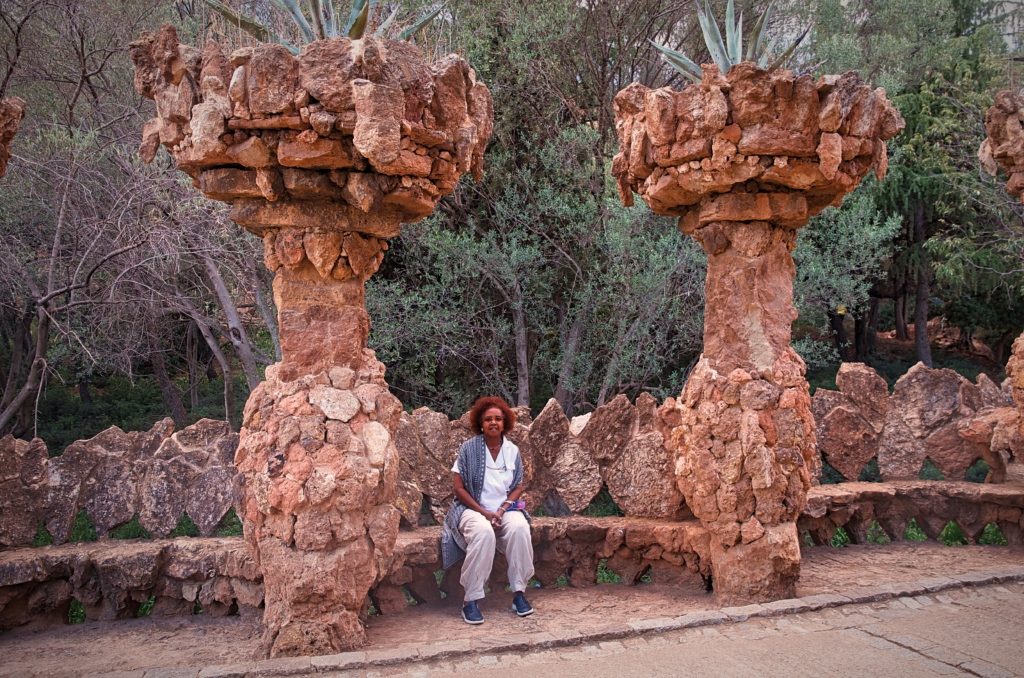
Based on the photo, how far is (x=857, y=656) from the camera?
152 inches

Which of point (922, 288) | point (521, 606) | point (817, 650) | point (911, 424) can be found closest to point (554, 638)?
point (521, 606)

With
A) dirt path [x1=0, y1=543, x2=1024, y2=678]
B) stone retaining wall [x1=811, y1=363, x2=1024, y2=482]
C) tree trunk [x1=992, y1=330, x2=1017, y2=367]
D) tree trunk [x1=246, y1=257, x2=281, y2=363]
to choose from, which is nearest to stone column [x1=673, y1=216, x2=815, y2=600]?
dirt path [x1=0, y1=543, x2=1024, y2=678]

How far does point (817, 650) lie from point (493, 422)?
2.08 m

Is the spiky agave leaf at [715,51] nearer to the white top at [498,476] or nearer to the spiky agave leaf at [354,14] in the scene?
the spiky agave leaf at [354,14]

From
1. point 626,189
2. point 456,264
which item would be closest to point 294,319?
point 626,189

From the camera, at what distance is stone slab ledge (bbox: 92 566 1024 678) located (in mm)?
3588

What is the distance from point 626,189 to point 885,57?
817 cm

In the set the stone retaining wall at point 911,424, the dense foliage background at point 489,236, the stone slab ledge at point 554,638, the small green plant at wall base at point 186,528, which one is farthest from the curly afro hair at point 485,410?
the small green plant at wall base at point 186,528

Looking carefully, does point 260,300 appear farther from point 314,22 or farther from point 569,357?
point 314,22

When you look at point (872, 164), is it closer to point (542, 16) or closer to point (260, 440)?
point (260, 440)

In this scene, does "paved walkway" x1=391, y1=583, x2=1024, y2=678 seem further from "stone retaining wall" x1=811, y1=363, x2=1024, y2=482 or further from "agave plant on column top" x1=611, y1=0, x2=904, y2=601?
"stone retaining wall" x1=811, y1=363, x2=1024, y2=482

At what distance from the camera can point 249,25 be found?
4.32m

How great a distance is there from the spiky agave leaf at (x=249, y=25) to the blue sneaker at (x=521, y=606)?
316 centimetres

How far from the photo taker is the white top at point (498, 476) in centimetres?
477
